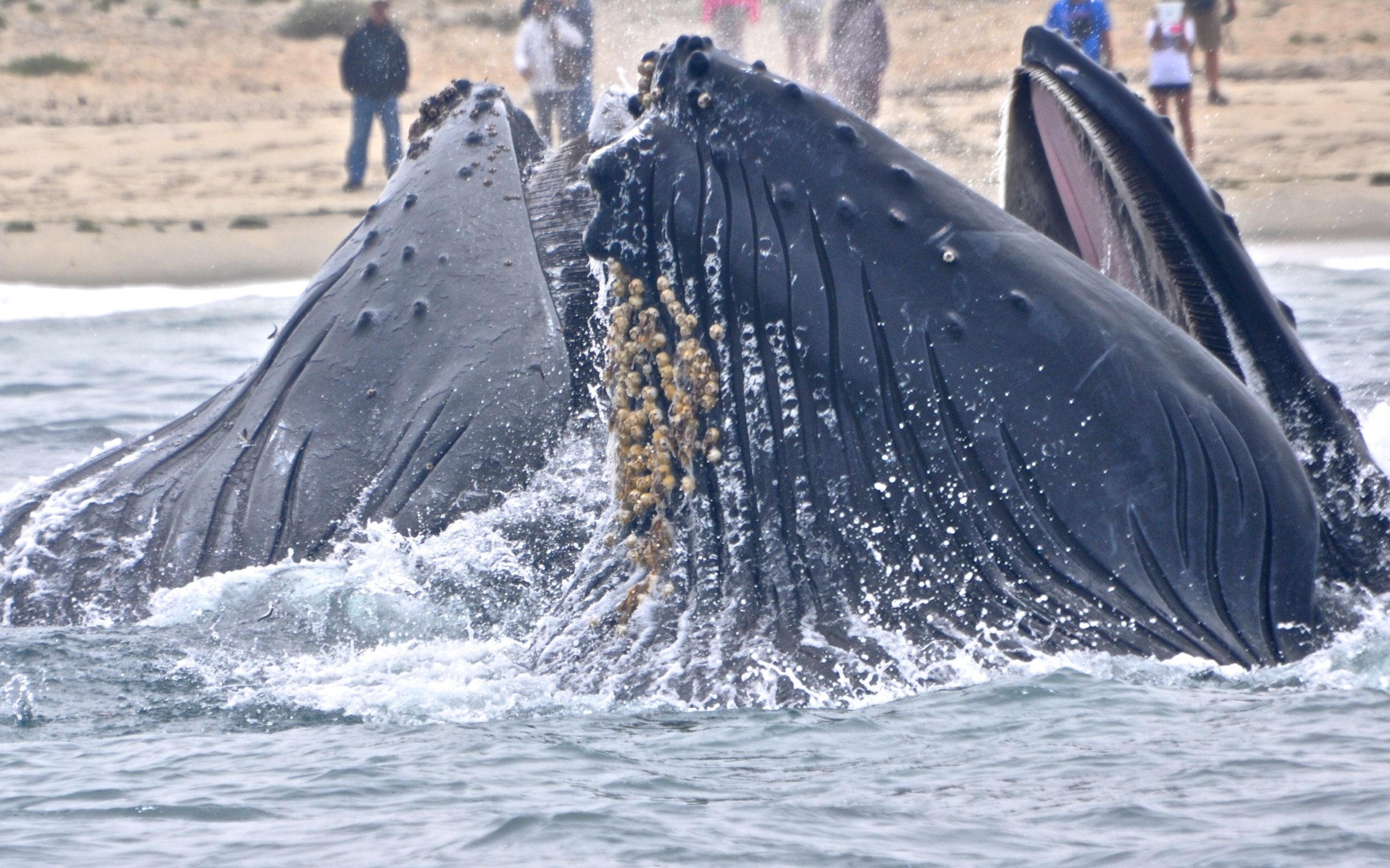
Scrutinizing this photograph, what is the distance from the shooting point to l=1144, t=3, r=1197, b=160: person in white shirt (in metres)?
17.7

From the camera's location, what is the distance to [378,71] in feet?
64.3

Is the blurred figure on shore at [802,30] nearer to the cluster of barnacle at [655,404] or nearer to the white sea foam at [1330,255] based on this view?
the white sea foam at [1330,255]

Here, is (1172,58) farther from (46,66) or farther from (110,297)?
(46,66)

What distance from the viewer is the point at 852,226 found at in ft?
14.2

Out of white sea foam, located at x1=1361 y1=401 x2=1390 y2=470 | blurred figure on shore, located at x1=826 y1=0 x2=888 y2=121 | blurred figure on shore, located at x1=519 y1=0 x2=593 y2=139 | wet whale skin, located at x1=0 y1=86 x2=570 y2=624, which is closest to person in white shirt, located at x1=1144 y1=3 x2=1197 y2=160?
blurred figure on shore, located at x1=826 y1=0 x2=888 y2=121

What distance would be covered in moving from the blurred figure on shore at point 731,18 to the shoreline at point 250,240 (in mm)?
3028

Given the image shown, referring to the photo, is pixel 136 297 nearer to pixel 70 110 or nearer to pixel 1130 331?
pixel 70 110

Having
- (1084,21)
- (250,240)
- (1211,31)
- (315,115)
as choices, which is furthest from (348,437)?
(315,115)

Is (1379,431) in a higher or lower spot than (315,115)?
lower

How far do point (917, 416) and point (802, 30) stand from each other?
50.0 ft

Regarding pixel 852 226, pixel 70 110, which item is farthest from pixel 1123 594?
pixel 70 110

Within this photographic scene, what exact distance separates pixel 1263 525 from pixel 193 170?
21869 mm

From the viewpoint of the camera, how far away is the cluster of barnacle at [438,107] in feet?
21.2

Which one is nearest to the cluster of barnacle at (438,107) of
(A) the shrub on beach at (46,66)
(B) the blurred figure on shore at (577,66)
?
(B) the blurred figure on shore at (577,66)
